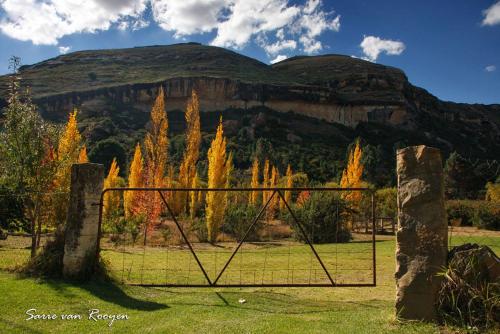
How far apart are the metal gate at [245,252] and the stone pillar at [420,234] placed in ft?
4.25

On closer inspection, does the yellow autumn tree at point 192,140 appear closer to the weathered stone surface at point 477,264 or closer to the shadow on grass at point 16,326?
the shadow on grass at point 16,326

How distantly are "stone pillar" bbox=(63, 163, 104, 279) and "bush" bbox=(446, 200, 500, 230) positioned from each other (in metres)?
24.0

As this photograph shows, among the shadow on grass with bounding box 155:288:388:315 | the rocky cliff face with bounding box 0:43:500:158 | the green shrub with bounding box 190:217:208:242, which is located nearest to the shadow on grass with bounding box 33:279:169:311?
the shadow on grass with bounding box 155:288:388:315

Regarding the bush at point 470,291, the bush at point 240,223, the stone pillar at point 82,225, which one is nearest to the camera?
the bush at point 470,291

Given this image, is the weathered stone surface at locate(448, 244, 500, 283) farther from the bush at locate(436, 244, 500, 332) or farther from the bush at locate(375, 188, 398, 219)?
the bush at locate(375, 188, 398, 219)

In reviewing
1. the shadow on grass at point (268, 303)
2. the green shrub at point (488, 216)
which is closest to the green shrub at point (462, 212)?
the green shrub at point (488, 216)

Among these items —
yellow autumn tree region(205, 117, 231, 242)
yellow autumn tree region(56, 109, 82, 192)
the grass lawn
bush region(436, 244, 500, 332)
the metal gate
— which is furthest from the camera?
yellow autumn tree region(205, 117, 231, 242)

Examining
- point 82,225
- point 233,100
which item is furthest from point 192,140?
point 233,100

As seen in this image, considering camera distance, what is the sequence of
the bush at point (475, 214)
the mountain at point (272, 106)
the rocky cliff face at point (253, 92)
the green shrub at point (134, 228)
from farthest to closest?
1. the rocky cliff face at point (253, 92)
2. the mountain at point (272, 106)
3. the bush at point (475, 214)
4. the green shrub at point (134, 228)

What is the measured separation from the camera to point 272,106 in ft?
292

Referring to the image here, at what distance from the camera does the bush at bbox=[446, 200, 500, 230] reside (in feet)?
88.3

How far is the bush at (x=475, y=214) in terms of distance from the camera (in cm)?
2692

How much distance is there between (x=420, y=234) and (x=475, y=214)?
26.9 meters

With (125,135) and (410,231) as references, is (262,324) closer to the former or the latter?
(410,231)
